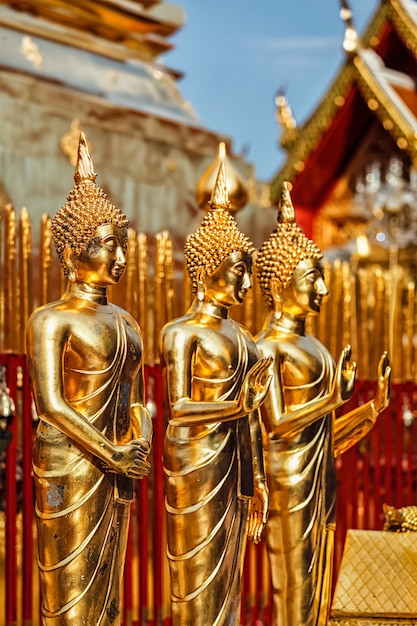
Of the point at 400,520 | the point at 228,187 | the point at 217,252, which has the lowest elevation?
the point at 400,520

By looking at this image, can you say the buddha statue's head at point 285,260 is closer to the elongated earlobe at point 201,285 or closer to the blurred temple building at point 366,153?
the elongated earlobe at point 201,285

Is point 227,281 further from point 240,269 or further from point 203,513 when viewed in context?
point 203,513

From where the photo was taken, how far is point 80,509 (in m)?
3.96

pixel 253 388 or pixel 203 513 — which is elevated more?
pixel 253 388

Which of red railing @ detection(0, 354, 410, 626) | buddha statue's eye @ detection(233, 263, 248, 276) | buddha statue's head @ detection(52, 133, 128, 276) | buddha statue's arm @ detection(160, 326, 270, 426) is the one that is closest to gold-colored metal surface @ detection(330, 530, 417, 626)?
red railing @ detection(0, 354, 410, 626)

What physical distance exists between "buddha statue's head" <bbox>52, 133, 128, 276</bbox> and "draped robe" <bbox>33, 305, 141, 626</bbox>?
0.34 m

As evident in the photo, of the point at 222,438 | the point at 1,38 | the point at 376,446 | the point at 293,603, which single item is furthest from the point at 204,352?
the point at 1,38

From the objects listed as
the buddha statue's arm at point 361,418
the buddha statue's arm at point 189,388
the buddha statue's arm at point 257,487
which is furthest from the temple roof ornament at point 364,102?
the buddha statue's arm at point 189,388

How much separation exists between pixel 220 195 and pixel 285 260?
0.44m

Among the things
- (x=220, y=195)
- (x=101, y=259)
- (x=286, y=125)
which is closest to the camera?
(x=101, y=259)

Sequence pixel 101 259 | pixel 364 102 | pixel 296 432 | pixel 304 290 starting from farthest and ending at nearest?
pixel 364 102 < pixel 304 290 < pixel 296 432 < pixel 101 259

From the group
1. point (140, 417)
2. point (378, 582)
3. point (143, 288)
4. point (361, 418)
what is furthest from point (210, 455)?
point (143, 288)

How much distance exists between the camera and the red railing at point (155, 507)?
5.16 m

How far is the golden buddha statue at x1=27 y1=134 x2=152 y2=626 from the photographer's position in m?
3.92
